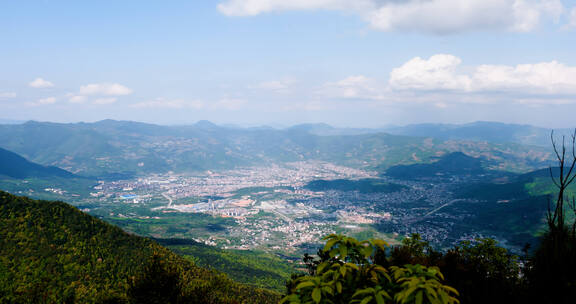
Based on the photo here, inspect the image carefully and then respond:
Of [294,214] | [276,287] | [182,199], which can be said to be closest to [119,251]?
[276,287]

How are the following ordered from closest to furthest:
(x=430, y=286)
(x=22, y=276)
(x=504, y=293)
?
(x=430, y=286) → (x=504, y=293) → (x=22, y=276)

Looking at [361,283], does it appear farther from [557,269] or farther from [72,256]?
[72,256]

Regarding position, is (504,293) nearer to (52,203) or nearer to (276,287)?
(276,287)

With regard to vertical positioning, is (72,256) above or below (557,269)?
below

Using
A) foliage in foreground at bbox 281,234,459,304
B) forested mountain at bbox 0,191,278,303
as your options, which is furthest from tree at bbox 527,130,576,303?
forested mountain at bbox 0,191,278,303

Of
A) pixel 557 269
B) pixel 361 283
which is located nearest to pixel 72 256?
pixel 361 283

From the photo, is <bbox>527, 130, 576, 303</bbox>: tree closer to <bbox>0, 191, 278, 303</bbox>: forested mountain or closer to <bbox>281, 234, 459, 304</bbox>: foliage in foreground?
<bbox>281, 234, 459, 304</bbox>: foliage in foreground

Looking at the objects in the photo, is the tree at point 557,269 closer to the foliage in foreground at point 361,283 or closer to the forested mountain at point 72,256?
the foliage in foreground at point 361,283

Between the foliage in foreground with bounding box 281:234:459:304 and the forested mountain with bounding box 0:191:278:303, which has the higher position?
the foliage in foreground with bounding box 281:234:459:304
